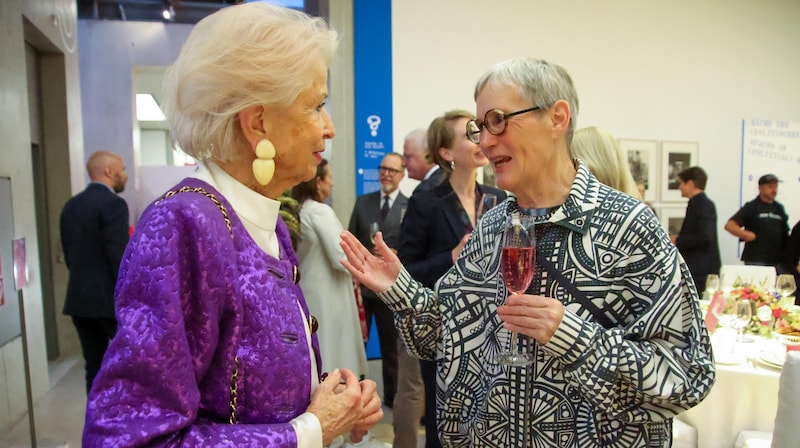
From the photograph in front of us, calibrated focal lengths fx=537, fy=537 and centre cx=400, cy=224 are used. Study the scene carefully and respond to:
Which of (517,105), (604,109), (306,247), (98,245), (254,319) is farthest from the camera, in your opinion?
(604,109)

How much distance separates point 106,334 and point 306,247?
220cm

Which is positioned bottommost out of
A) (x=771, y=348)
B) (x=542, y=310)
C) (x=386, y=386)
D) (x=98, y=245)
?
(x=386, y=386)

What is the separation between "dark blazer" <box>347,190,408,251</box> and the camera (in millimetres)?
4246

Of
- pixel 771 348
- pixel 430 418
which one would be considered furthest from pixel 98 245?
pixel 771 348

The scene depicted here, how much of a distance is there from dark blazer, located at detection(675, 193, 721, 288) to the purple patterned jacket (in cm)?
503

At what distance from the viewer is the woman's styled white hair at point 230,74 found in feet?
3.21

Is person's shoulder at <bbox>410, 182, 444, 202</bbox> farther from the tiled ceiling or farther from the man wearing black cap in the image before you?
the tiled ceiling

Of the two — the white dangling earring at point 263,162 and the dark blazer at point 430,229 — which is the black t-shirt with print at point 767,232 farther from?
the white dangling earring at point 263,162

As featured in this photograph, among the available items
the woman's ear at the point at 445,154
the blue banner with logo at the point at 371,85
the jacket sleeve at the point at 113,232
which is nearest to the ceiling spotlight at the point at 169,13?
the blue banner with logo at the point at 371,85

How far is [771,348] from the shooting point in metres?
2.63

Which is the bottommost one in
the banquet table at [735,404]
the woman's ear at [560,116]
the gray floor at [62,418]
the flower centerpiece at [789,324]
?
the gray floor at [62,418]

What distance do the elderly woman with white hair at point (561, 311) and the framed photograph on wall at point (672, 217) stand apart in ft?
19.2

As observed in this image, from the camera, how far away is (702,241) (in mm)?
5113

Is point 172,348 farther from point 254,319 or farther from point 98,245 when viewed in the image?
point 98,245
